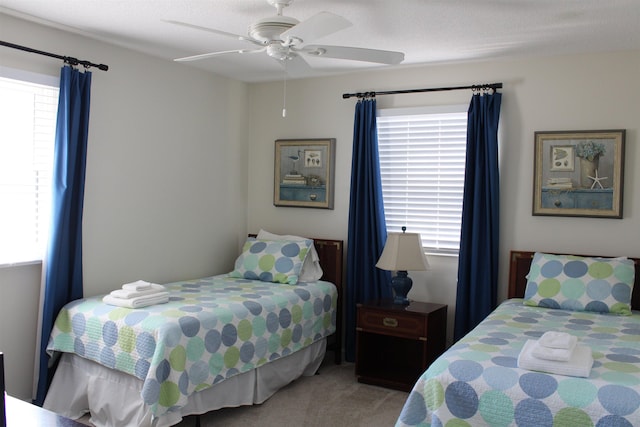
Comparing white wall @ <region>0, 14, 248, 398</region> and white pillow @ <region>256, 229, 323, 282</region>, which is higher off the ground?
white wall @ <region>0, 14, 248, 398</region>

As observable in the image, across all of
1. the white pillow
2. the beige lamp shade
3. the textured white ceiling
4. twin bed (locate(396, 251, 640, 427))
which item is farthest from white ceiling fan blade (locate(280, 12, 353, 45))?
the white pillow

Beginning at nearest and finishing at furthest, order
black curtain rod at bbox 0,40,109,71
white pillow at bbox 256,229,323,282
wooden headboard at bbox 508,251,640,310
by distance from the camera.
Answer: black curtain rod at bbox 0,40,109,71
wooden headboard at bbox 508,251,640,310
white pillow at bbox 256,229,323,282

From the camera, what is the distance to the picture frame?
16.0 feet

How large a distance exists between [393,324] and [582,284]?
129 centimetres

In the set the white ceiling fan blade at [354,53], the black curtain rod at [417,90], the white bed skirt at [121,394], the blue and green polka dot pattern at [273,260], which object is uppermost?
the black curtain rod at [417,90]

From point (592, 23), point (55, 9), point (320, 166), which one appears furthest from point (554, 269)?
point (55, 9)

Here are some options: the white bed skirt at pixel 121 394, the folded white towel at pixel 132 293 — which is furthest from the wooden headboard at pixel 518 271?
the folded white towel at pixel 132 293

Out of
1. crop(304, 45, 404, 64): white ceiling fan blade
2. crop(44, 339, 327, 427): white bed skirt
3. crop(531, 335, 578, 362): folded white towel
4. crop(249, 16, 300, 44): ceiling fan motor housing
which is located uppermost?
crop(249, 16, 300, 44): ceiling fan motor housing

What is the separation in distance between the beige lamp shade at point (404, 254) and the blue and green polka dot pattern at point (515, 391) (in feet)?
4.41

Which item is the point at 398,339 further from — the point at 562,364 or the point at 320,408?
the point at 562,364

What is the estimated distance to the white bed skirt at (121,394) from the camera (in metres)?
3.18

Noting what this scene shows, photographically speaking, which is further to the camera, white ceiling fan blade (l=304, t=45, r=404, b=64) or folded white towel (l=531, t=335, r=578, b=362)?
white ceiling fan blade (l=304, t=45, r=404, b=64)

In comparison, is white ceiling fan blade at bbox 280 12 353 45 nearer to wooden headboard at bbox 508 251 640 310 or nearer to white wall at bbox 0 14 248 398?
white wall at bbox 0 14 248 398

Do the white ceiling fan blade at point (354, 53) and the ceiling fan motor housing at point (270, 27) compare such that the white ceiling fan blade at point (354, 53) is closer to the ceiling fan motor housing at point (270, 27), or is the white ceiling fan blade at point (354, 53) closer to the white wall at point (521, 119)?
the ceiling fan motor housing at point (270, 27)
